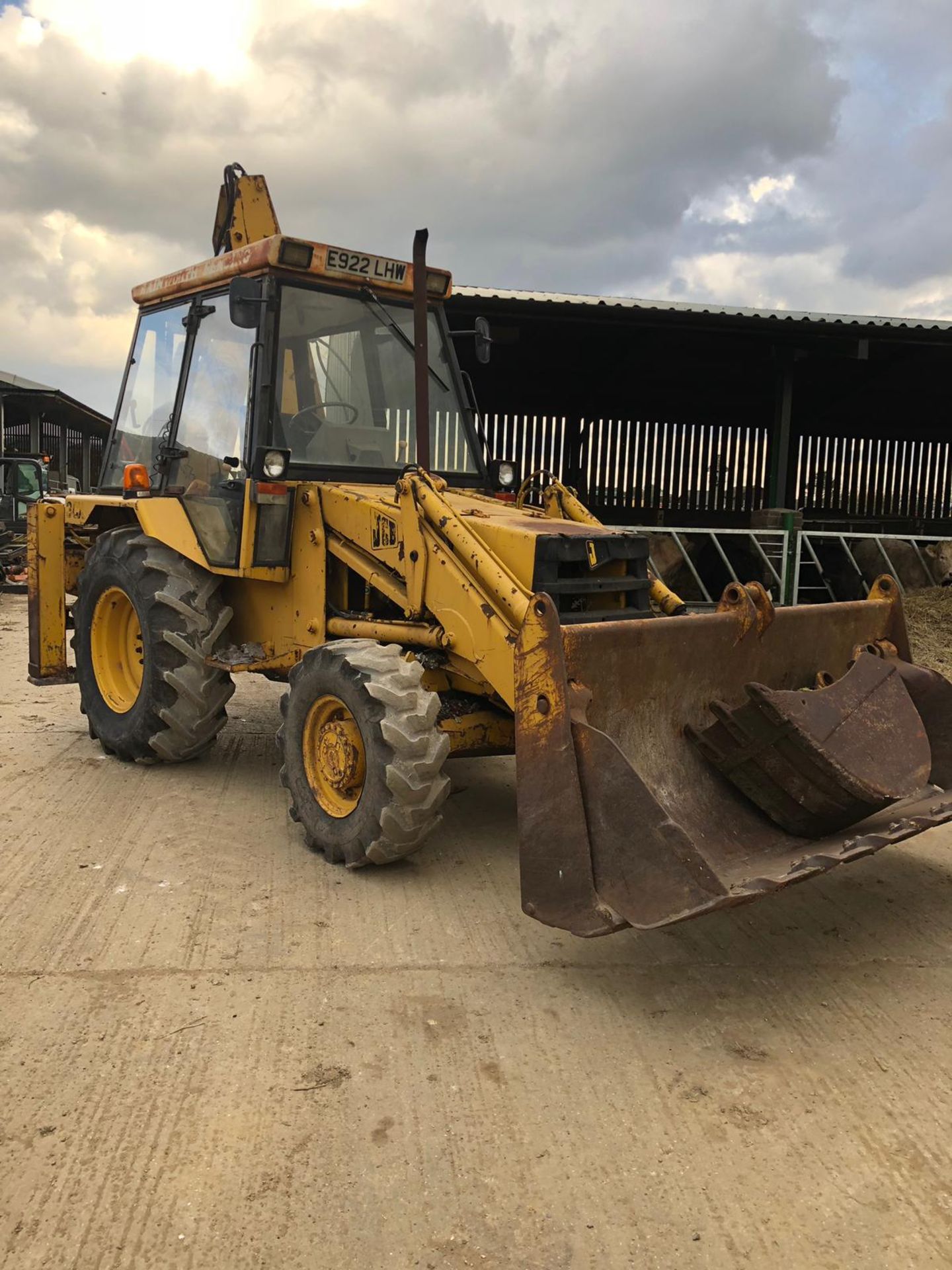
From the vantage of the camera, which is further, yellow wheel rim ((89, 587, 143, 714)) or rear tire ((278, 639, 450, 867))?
yellow wheel rim ((89, 587, 143, 714))

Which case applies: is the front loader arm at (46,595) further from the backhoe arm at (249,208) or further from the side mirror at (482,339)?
the side mirror at (482,339)

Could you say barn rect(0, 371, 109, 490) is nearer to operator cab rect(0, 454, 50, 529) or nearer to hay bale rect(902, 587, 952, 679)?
operator cab rect(0, 454, 50, 529)

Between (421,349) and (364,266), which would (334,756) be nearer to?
(421,349)

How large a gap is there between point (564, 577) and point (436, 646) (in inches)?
25.6

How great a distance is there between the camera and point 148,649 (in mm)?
5754

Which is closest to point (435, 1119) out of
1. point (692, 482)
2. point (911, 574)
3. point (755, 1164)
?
point (755, 1164)

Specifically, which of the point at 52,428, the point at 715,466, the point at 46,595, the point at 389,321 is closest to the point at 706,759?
the point at 389,321

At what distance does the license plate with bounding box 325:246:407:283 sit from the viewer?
5.55m

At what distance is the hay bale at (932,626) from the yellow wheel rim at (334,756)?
21.8 feet

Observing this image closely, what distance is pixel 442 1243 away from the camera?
94.1 inches

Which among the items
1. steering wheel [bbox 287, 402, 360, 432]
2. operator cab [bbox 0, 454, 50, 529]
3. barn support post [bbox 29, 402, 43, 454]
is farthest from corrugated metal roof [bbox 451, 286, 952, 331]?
barn support post [bbox 29, 402, 43, 454]

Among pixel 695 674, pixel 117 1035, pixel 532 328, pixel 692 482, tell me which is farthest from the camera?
pixel 692 482

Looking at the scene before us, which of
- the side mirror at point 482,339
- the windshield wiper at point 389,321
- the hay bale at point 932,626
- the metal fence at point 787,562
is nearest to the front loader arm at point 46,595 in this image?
the windshield wiper at point 389,321

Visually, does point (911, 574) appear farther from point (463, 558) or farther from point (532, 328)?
point (463, 558)
